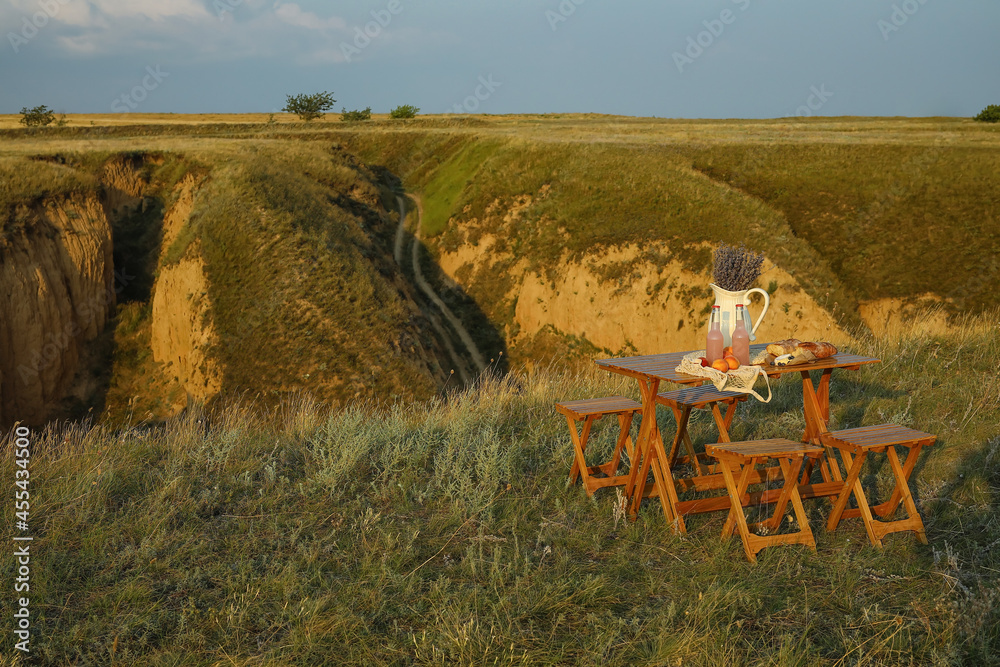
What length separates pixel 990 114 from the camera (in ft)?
183

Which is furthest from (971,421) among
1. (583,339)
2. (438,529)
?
(583,339)

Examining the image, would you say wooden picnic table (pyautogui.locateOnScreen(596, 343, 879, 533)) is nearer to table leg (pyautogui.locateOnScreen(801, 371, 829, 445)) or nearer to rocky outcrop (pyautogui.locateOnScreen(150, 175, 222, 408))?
table leg (pyautogui.locateOnScreen(801, 371, 829, 445))

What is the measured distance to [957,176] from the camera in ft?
89.5

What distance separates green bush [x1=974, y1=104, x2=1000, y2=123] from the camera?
55.2 meters

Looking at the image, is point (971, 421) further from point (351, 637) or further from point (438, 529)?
point (351, 637)

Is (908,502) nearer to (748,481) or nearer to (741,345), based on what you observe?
(748,481)

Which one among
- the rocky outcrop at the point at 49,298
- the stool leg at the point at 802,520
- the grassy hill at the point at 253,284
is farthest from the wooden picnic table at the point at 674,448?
the rocky outcrop at the point at 49,298

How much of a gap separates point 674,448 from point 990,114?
65.3 meters

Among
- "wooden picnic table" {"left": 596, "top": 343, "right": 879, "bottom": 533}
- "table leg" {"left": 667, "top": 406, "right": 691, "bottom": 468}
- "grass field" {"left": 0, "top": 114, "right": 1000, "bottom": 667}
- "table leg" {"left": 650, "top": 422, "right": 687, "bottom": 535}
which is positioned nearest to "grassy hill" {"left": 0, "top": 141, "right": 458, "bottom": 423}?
"grass field" {"left": 0, "top": 114, "right": 1000, "bottom": 667}

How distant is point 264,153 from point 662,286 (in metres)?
21.4

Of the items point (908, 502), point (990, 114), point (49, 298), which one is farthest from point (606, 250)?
point (990, 114)

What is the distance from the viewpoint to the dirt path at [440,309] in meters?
28.3

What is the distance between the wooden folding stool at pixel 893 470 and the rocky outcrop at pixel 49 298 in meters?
23.0

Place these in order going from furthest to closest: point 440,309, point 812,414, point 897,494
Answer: point 440,309, point 812,414, point 897,494
